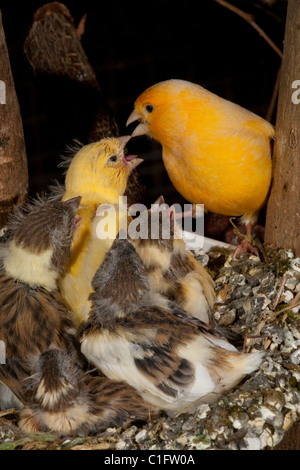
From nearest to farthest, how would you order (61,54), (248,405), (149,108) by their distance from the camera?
(248,405), (149,108), (61,54)

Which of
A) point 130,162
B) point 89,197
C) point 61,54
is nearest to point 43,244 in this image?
point 89,197

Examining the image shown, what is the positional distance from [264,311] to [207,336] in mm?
447

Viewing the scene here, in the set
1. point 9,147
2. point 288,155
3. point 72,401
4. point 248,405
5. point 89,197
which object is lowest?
point 248,405

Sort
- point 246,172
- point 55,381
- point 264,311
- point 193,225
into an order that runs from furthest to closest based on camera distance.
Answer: point 193,225 < point 246,172 < point 264,311 < point 55,381

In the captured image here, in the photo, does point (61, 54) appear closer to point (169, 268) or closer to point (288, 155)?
point (288, 155)

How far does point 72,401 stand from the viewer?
2.17 m

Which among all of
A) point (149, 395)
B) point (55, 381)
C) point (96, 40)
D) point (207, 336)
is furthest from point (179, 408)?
point (96, 40)

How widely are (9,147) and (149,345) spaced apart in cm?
126

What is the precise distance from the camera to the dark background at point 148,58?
5.04 m

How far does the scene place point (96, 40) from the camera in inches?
206

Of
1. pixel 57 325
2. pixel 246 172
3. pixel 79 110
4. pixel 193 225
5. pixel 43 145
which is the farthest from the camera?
pixel 43 145

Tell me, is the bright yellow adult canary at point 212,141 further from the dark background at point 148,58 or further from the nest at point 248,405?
the dark background at point 148,58

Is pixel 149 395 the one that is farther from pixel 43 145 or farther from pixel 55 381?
pixel 43 145

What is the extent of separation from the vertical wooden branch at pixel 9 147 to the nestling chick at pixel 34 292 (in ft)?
1.38
